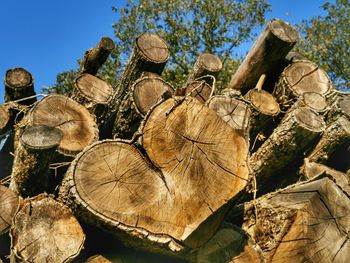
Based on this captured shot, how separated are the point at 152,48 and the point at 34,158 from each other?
6.63 feet

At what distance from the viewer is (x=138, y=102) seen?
4.42 m

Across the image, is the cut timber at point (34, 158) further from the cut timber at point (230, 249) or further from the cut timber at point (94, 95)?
the cut timber at point (230, 249)

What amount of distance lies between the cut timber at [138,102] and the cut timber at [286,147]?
109 cm

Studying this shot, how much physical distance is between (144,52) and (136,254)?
2.18 meters

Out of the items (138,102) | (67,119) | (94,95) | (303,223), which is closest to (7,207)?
(67,119)

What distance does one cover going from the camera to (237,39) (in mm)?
15117

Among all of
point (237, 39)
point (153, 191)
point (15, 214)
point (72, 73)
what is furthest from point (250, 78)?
point (237, 39)

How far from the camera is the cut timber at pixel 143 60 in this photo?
16.3 ft

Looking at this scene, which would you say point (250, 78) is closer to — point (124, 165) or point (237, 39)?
point (124, 165)

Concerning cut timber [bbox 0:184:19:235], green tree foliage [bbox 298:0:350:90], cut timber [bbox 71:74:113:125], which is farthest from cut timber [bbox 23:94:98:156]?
green tree foliage [bbox 298:0:350:90]

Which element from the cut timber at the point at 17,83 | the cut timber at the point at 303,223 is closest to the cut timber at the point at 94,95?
the cut timber at the point at 17,83

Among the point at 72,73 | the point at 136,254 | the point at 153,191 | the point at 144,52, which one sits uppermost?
the point at 144,52

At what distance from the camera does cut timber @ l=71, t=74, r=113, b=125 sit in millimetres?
4758

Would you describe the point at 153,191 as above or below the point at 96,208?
above
